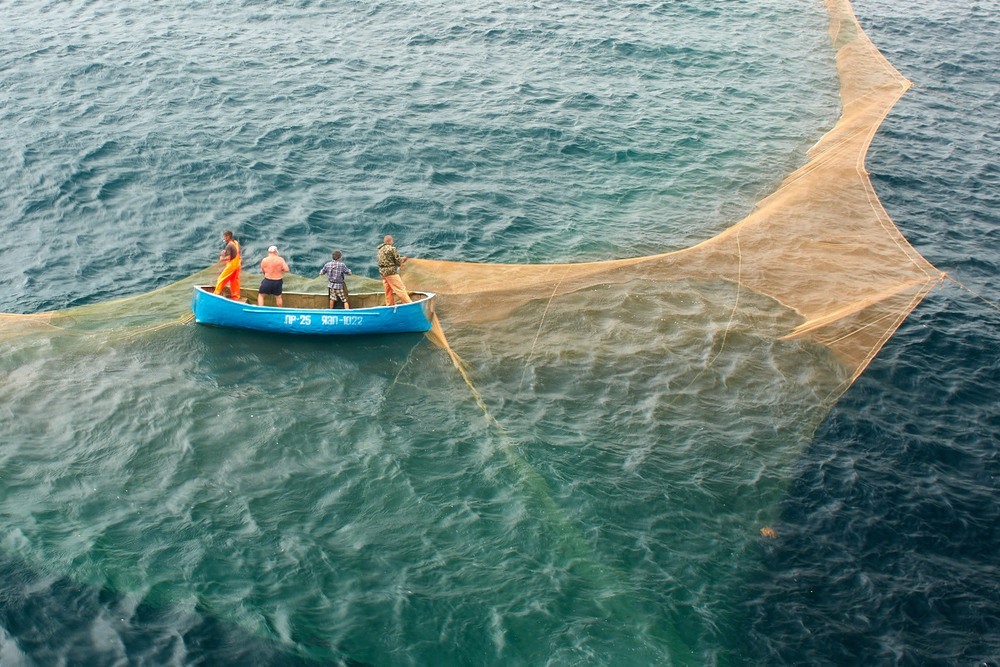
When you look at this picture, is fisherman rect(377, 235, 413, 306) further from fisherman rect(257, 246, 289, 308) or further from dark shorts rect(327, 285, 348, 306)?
fisherman rect(257, 246, 289, 308)

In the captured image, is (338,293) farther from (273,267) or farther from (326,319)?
(273,267)

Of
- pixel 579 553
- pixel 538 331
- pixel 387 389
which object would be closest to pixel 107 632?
pixel 387 389

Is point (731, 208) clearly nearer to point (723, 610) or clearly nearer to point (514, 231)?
point (514, 231)

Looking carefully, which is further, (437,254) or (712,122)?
(712,122)

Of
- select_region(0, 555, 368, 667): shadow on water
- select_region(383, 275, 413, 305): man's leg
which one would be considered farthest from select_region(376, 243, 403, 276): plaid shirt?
select_region(0, 555, 368, 667): shadow on water

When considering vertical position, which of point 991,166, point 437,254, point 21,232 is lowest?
point 991,166

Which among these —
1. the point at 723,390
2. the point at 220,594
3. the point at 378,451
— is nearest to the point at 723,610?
the point at 723,390
